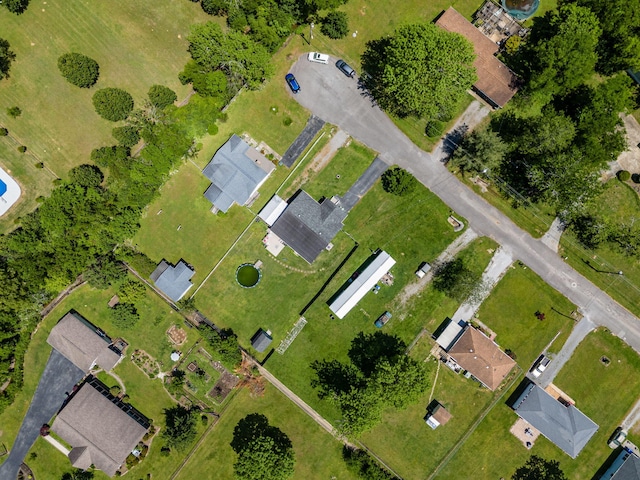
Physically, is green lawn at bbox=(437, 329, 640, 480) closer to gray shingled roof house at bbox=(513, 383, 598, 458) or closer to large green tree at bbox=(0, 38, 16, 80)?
gray shingled roof house at bbox=(513, 383, 598, 458)

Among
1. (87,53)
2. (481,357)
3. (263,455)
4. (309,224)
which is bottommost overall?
(263,455)

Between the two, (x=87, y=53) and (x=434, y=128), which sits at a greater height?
(x=434, y=128)

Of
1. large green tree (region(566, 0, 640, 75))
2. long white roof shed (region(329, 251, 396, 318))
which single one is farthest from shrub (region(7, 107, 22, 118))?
large green tree (region(566, 0, 640, 75))

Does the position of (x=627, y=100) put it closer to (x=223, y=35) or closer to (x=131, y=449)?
(x=223, y=35)

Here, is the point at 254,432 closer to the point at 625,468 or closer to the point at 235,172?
the point at 235,172

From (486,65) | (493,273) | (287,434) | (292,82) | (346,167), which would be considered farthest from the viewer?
(287,434)

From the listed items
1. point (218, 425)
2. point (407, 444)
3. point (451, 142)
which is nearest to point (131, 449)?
point (218, 425)

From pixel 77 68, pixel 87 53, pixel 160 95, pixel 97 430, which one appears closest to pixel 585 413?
pixel 97 430

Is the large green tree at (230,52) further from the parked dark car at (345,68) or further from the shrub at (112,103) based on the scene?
the shrub at (112,103)
